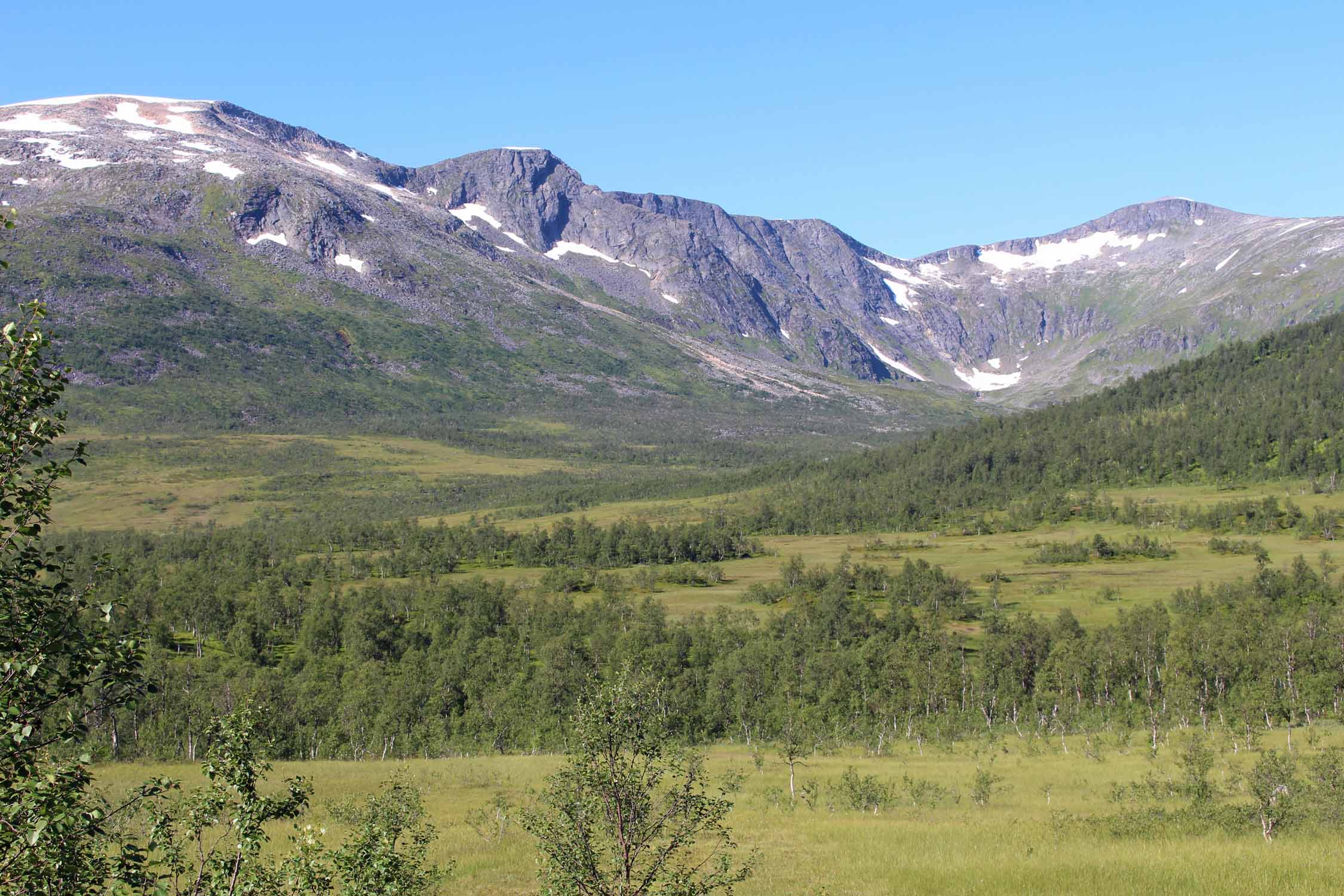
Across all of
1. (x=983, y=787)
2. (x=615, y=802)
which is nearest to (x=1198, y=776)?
(x=983, y=787)

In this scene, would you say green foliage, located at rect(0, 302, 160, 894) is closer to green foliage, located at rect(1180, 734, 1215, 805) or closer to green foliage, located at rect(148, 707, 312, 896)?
green foliage, located at rect(148, 707, 312, 896)

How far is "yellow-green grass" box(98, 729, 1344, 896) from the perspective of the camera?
3944cm

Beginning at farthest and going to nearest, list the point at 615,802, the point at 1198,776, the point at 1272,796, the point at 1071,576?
1. the point at 1071,576
2. the point at 1198,776
3. the point at 1272,796
4. the point at 615,802

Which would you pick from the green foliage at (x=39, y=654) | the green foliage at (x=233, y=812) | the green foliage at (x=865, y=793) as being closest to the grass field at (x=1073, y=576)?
the green foliage at (x=865, y=793)

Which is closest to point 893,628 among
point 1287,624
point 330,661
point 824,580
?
point 824,580

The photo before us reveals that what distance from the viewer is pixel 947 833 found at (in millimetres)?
51375

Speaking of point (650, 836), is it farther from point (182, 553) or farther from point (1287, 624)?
point (182, 553)

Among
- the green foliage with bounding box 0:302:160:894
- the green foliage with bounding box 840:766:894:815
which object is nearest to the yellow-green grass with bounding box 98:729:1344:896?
the green foliage with bounding box 840:766:894:815

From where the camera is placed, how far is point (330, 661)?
4774 inches

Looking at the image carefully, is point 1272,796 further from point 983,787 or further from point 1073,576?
point 1073,576

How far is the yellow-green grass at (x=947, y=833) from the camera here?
129ft

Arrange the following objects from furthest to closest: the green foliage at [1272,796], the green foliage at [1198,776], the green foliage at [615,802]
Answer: the green foliage at [1198,776]
the green foliage at [1272,796]
the green foliage at [615,802]

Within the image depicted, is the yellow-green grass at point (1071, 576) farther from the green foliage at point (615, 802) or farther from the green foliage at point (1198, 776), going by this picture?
the green foliage at point (615, 802)

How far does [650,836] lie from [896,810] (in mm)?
41953
